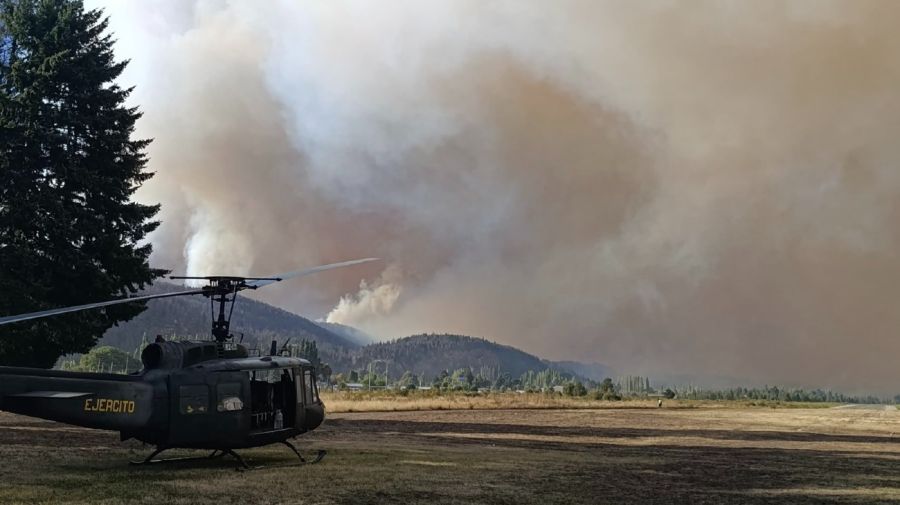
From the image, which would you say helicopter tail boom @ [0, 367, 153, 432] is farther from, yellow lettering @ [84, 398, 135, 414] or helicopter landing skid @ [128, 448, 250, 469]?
helicopter landing skid @ [128, 448, 250, 469]

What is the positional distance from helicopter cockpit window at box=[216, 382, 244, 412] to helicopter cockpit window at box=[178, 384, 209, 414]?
0.30 meters

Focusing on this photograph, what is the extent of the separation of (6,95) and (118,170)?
19.5 feet

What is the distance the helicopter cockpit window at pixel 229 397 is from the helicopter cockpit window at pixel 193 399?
11.7 inches

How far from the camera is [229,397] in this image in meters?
17.3

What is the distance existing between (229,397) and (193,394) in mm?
873

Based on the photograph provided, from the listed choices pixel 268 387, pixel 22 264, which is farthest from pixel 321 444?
pixel 22 264

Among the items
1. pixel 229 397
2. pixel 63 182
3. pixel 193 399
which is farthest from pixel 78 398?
pixel 63 182

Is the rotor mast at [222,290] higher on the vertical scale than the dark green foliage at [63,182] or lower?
lower

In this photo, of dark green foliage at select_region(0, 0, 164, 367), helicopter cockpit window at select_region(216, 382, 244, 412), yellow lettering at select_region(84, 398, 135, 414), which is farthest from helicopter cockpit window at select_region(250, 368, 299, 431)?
dark green foliage at select_region(0, 0, 164, 367)

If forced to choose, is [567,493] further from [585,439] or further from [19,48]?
[19,48]

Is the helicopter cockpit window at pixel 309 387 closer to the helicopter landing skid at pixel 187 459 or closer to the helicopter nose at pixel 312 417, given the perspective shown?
the helicopter nose at pixel 312 417

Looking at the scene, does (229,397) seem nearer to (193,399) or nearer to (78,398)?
(193,399)

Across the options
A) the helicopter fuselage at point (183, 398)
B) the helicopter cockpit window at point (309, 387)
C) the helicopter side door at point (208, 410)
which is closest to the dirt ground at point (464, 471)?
the helicopter side door at point (208, 410)

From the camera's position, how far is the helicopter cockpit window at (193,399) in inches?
664
